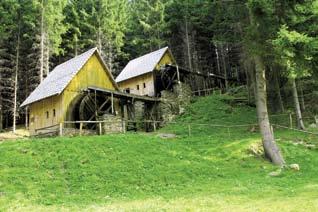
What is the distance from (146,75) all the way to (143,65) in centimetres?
173

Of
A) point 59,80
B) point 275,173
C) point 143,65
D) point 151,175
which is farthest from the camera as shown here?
point 143,65

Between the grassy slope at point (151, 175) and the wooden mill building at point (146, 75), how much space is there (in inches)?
686

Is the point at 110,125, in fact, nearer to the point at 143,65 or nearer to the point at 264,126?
the point at 264,126

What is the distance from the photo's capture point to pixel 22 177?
15539 millimetres

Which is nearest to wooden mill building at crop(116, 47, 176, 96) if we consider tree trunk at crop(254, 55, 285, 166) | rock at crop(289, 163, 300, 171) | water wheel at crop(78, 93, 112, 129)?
water wheel at crop(78, 93, 112, 129)

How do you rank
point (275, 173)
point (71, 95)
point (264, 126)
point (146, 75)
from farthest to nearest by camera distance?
point (146, 75)
point (71, 95)
point (264, 126)
point (275, 173)

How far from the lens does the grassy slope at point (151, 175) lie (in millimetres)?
12562

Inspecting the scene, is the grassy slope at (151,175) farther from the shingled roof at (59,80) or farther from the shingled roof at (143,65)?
the shingled roof at (143,65)

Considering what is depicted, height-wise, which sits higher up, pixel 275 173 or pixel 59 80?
pixel 59 80

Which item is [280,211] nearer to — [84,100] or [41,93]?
[84,100]

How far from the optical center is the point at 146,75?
4084 centimetres

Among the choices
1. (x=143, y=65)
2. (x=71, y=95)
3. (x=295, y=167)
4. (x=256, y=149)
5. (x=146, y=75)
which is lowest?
(x=295, y=167)

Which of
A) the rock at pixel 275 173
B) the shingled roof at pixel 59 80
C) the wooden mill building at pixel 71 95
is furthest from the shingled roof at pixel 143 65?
the rock at pixel 275 173

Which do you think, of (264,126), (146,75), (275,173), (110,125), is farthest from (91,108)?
(275,173)
